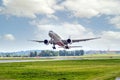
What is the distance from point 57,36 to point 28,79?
54.1 meters

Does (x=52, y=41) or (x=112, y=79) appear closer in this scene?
(x=112, y=79)

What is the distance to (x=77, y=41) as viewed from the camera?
405 feet

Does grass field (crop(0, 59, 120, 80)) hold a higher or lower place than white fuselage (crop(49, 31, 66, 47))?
lower

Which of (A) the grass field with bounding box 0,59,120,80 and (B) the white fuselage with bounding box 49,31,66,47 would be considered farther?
(B) the white fuselage with bounding box 49,31,66,47

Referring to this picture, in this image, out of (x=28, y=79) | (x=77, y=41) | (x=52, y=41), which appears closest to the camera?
(x=28, y=79)

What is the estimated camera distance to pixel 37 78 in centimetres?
6119

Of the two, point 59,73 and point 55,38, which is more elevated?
point 55,38

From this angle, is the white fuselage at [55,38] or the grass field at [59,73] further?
the white fuselage at [55,38]

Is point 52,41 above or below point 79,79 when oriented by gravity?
above

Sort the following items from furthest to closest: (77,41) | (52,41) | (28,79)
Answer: (77,41) → (52,41) → (28,79)

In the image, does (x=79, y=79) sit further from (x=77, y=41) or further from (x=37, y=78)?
(x=77, y=41)

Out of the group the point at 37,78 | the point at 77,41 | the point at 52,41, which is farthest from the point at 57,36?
the point at 37,78

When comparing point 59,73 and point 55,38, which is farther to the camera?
point 55,38

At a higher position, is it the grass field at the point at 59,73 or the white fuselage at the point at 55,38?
the white fuselage at the point at 55,38
